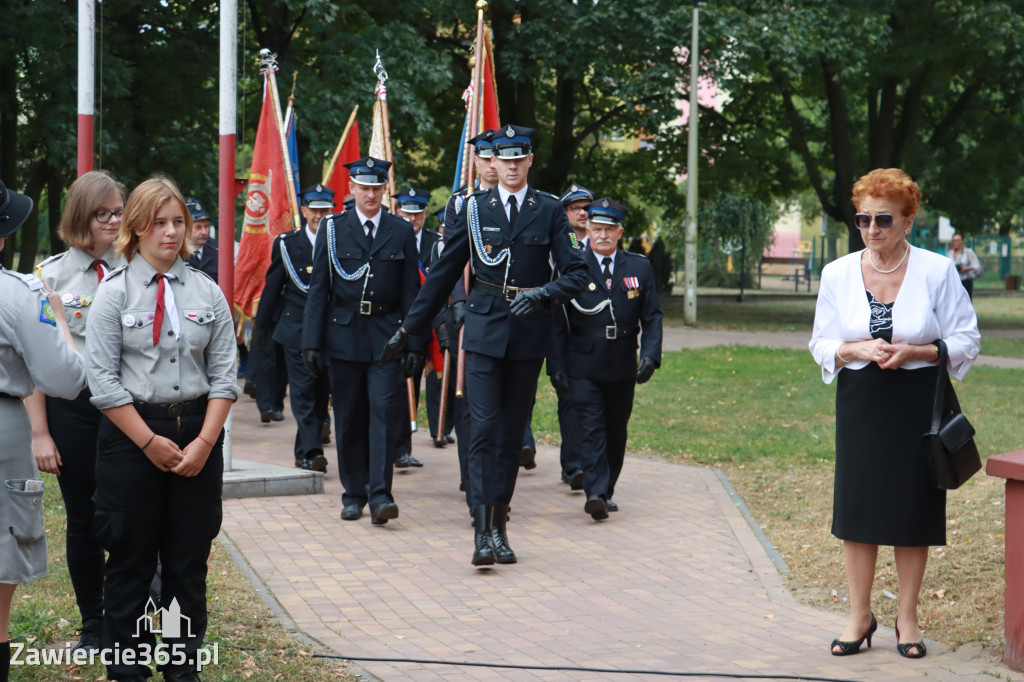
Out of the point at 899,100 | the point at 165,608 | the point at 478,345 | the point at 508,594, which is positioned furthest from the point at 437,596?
the point at 899,100

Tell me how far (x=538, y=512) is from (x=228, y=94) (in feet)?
11.3

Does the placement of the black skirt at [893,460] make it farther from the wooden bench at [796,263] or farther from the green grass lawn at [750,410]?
the wooden bench at [796,263]

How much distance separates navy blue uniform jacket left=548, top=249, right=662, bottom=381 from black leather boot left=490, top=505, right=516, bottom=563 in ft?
4.72

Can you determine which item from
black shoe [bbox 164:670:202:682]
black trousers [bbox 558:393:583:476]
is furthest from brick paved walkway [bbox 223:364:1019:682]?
black shoe [bbox 164:670:202:682]

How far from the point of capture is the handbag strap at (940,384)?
516 centimetres

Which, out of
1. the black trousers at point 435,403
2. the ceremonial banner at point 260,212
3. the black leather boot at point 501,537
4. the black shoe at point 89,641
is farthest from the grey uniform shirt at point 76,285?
the ceremonial banner at point 260,212

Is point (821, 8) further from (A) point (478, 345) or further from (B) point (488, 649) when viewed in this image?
Answer: (B) point (488, 649)

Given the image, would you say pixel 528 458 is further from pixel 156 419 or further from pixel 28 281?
pixel 28 281

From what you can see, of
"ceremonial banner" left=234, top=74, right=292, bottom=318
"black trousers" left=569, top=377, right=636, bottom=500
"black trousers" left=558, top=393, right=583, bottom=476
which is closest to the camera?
"black trousers" left=569, top=377, right=636, bottom=500

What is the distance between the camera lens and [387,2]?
22484 mm

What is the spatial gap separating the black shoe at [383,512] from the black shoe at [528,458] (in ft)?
7.43

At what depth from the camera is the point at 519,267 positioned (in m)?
6.97

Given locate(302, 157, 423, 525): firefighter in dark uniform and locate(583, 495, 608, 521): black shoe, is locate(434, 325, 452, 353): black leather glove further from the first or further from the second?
locate(583, 495, 608, 521): black shoe

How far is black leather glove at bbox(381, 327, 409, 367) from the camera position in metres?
7.25
